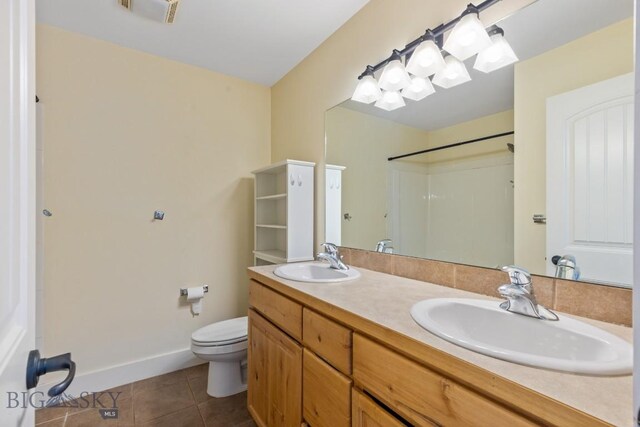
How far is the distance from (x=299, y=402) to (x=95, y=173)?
1.97m

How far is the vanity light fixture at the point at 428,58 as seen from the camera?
1319 millimetres

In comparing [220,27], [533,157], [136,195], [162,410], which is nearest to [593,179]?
[533,157]

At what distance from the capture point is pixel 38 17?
1743mm

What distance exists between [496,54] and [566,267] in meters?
0.85

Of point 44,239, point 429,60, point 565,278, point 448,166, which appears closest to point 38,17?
point 44,239

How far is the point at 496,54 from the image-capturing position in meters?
1.16

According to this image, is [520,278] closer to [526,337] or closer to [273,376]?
[526,337]

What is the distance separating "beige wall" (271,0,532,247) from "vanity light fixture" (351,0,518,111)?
0.08 meters

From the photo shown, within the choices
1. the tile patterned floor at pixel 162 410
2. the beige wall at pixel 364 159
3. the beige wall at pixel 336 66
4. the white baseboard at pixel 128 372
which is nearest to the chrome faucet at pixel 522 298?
the beige wall at pixel 364 159

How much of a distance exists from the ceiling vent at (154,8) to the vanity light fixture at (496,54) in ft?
5.39

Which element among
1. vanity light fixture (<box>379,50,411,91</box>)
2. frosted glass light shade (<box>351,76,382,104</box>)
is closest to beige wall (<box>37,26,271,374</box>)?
frosted glass light shade (<box>351,76,382,104</box>)

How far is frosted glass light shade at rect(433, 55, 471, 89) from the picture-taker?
4.23 ft

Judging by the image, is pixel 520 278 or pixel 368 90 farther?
pixel 368 90

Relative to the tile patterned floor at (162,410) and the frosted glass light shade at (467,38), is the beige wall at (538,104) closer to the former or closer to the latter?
the frosted glass light shade at (467,38)
